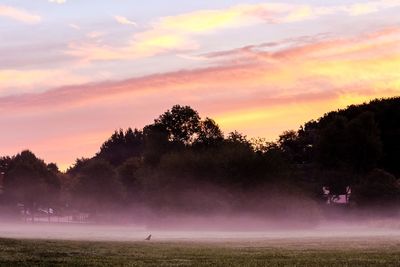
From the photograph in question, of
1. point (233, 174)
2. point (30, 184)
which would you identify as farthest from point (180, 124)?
point (30, 184)

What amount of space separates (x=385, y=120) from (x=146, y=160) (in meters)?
63.7

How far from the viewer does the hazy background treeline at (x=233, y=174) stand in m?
125

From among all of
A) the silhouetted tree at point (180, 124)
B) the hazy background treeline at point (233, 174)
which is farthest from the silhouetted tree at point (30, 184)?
the silhouetted tree at point (180, 124)

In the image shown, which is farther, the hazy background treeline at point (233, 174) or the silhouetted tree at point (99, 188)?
the silhouetted tree at point (99, 188)

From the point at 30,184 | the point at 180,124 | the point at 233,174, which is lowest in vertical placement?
the point at 233,174

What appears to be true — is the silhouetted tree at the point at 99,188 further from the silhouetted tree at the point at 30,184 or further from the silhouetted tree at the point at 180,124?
the silhouetted tree at the point at 180,124

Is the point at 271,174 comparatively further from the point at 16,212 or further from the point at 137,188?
the point at 16,212

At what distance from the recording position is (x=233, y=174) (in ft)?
426

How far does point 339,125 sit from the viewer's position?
156 metres

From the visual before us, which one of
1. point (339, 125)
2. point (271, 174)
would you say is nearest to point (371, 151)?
point (339, 125)

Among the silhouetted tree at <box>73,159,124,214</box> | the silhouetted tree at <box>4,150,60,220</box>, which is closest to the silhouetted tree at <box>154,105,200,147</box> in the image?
the silhouetted tree at <box>73,159,124,214</box>

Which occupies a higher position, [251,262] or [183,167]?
[183,167]

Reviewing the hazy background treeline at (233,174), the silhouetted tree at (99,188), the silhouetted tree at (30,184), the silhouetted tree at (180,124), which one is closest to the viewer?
the hazy background treeline at (233,174)

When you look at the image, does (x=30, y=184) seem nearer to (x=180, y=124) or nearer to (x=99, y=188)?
(x=99, y=188)
